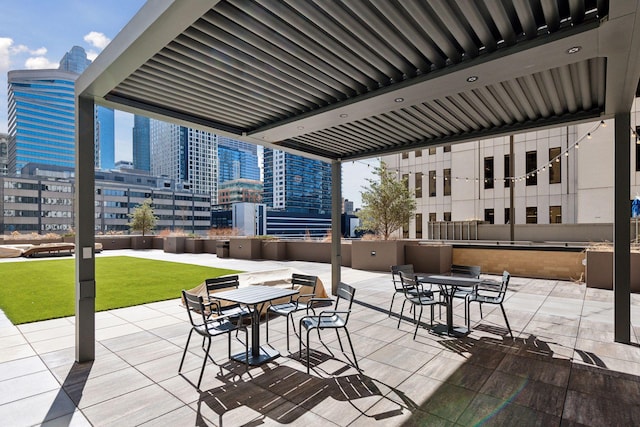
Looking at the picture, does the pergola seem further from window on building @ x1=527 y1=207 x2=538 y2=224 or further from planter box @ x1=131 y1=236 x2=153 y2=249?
planter box @ x1=131 y1=236 x2=153 y2=249

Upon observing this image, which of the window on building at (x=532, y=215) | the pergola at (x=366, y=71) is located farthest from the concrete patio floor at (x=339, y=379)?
the window on building at (x=532, y=215)

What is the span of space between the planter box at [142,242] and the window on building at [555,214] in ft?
88.9

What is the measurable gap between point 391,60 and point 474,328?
441cm

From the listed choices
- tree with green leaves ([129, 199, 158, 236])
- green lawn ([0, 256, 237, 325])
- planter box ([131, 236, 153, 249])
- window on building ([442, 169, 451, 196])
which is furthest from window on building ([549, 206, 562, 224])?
tree with green leaves ([129, 199, 158, 236])

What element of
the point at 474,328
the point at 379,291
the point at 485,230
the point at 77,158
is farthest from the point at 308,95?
the point at 485,230

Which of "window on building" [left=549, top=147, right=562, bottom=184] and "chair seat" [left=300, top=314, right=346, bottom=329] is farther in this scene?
"window on building" [left=549, top=147, right=562, bottom=184]

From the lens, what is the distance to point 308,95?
16.5ft

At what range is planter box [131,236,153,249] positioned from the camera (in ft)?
82.5

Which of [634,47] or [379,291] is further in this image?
[379,291]

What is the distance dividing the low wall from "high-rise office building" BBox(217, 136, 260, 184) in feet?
515

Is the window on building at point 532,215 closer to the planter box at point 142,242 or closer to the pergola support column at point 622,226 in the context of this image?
the pergola support column at point 622,226

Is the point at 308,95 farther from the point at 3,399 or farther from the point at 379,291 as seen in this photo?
the point at 379,291

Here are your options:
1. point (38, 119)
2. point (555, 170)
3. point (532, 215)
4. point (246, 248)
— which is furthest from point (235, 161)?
point (555, 170)

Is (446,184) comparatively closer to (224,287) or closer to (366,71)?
(366,71)
